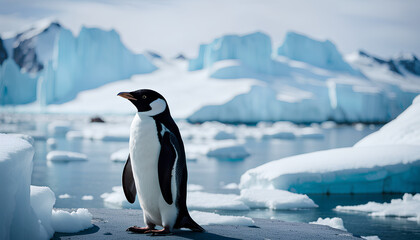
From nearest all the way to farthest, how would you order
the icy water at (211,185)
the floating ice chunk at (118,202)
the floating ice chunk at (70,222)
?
the floating ice chunk at (70,222) < the icy water at (211,185) < the floating ice chunk at (118,202)

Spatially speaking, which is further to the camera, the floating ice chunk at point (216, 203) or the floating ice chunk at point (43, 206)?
the floating ice chunk at point (216, 203)

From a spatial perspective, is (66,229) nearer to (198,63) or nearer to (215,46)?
(215,46)

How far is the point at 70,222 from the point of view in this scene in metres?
3.40

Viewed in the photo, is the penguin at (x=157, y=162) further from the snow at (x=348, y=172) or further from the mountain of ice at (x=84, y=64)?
the mountain of ice at (x=84, y=64)

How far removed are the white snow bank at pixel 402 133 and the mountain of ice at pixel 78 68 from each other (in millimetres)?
38175

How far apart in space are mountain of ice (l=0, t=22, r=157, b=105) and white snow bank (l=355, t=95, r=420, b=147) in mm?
38175

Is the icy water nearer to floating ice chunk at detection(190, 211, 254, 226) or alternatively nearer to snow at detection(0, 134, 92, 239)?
floating ice chunk at detection(190, 211, 254, 226)

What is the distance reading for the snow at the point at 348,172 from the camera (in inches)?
282

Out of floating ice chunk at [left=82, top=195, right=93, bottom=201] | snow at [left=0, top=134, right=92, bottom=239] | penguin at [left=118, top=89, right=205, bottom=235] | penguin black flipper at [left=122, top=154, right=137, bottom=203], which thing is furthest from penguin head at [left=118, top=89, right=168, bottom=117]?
floating ice chunk at [left=82, top=195, right=93, bottom=201]

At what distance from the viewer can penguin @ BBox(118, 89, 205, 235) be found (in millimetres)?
3164

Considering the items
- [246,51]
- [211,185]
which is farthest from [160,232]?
[246,51]

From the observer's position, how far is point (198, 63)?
159 feet

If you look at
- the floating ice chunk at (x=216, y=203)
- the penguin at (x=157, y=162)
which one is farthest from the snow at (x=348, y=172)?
the penguin at (x=157, y=162)

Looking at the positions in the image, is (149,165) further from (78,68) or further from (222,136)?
(78,68)
